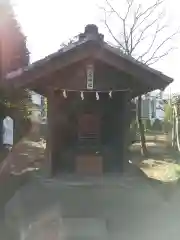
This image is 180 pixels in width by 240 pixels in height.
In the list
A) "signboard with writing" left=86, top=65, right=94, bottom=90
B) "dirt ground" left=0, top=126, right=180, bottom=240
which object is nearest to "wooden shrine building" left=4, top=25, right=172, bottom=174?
"signboard with writing" left=86, top=65, right=94, bottom=90

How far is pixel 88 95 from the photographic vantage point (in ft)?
38.3

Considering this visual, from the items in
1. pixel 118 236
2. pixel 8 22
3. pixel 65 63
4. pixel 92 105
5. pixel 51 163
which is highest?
pixel 8 22

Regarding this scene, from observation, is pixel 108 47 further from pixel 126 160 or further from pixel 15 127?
pixel 15 127

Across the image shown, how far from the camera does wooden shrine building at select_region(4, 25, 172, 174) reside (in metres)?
10.2

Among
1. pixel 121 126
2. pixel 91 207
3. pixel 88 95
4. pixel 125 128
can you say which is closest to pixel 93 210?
pixel 91 207

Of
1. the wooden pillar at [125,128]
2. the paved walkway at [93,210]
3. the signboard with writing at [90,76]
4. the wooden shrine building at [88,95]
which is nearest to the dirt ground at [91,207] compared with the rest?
the paved walkway at [93,210]

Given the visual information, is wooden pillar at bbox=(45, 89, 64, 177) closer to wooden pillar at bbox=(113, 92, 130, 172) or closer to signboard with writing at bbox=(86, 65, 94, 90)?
signboard with writing at bbox=(86, 65, 94, 90)

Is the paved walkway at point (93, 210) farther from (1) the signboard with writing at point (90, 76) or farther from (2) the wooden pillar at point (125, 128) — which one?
(1) the signboard with writing at point (90, 76)

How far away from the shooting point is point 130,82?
1105 centimetres

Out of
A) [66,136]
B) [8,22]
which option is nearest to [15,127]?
[8,22]

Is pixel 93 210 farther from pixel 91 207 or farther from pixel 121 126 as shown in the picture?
pixel 121 126

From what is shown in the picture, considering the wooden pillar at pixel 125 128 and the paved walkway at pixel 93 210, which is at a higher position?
the wooden pillar at pixel 125 128

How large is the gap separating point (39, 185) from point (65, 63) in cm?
304

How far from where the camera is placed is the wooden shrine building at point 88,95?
10.2 meters
